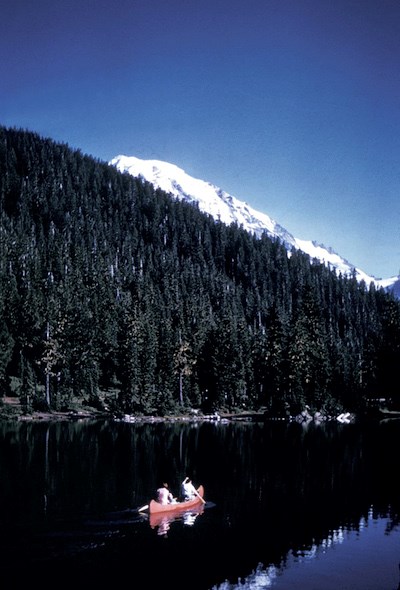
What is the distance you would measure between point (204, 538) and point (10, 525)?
10886 mm

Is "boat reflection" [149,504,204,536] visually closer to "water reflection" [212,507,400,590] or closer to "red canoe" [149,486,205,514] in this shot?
"red canoe" [149,486,205,514]

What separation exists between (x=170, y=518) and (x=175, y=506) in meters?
1.11

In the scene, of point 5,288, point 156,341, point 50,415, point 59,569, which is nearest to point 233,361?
point 156,341

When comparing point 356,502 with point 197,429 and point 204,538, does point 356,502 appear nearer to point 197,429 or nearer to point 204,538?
point 204,538

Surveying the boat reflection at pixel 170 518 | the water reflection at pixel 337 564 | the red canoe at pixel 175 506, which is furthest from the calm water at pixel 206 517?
the red canoe at pixel 175 506

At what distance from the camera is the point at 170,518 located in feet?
122

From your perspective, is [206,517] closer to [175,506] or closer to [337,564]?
[175,506]

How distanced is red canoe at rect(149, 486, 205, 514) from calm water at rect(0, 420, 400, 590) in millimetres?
763

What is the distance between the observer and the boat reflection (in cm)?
3475

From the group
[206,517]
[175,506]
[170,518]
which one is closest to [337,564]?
[206,517]

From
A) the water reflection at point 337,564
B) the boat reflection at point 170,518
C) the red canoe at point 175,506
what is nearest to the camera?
the water reflection at point 337,564

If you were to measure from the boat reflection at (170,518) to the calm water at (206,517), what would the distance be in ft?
0.66

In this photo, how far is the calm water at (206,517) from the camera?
1055 inches

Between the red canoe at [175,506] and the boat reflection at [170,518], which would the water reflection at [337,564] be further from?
the red canoe at [175,506]
